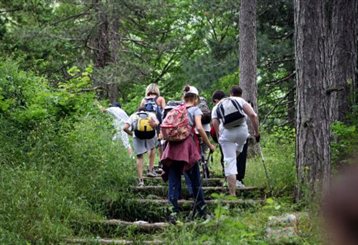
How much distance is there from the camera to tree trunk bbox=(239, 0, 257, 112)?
13.3 meters

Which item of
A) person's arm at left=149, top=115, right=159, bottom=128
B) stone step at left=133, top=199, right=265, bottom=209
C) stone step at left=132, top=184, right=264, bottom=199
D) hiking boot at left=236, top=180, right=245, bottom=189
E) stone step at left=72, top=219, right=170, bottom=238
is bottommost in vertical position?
stone step at left=72, top=219, right=170, bottom=238

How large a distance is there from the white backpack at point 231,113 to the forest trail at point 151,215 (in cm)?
109

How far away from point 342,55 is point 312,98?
3.25 m

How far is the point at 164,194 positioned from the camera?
30.4 feet

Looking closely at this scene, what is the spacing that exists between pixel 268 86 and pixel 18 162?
9.64m

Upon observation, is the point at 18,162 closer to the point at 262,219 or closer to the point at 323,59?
the point at 262,219

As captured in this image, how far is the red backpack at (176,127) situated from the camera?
24.0 feet

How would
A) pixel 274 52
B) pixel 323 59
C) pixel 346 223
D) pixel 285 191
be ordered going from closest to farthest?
pixel 346 223 < pixel 323 59 < pixel 285 191 < pixel 274 52

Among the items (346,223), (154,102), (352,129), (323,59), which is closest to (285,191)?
(352,129)

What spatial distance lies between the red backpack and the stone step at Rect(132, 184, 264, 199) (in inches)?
77.3

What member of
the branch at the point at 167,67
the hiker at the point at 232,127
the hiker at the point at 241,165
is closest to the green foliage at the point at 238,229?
the hiker at the point at 232,127

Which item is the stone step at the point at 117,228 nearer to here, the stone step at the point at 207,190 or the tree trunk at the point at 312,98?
the stone step at the point at 207,190

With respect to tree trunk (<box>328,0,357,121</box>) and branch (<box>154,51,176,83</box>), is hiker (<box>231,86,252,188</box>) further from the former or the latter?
branch (<box>154,51,176,83</box>)

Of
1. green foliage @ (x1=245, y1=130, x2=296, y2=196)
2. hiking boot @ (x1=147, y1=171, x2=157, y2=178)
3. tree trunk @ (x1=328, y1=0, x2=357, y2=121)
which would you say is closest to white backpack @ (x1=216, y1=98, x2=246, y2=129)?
green foliage @ (x1=245, y1=130, x2=296, y2=196)
